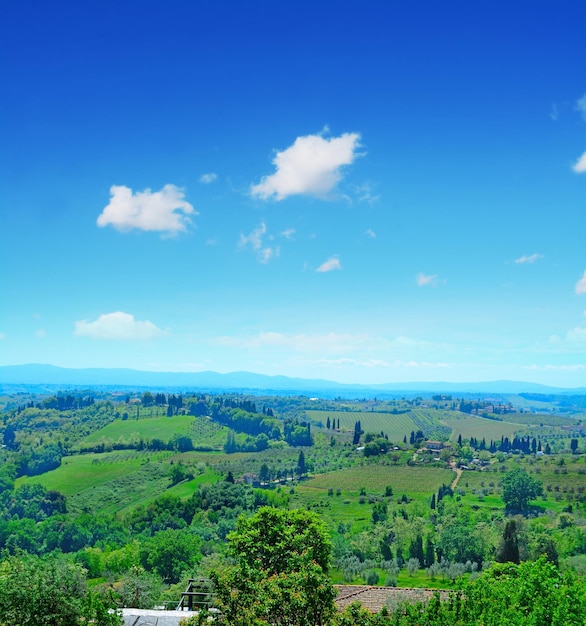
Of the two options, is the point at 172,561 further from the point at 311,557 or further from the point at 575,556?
the point at 575,556

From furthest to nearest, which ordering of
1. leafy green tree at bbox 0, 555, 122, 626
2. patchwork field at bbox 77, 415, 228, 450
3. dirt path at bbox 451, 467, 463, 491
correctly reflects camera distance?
patchwork field at bbox 77, 415, 228, 450, dirt path at bbox 451, 467, 463, 491, leafy green tree at bbox 0, 555, 122, 626

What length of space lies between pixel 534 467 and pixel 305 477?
52133mm

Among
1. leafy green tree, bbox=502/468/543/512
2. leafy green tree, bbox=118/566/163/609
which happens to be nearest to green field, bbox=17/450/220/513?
leafy green tree, bbox=502/468/543/512

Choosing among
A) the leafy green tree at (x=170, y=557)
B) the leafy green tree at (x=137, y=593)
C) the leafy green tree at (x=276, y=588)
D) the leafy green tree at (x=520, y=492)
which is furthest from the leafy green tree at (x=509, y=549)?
the leafy green tree at (x=520, y=492)

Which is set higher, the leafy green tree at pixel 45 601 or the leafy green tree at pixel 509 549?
the leafy green tree at pixel 45 601

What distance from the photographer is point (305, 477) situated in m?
130

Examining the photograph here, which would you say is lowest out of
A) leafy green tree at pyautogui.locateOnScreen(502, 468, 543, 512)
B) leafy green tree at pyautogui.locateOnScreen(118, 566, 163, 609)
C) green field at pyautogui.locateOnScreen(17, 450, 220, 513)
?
green field at pyautogui.locateOnScreen(17, 450, 220, 513)

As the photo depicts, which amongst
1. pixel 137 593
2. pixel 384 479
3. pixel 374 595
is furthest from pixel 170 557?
pixel 384 479

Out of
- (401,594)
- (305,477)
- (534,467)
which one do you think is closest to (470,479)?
(534,467)

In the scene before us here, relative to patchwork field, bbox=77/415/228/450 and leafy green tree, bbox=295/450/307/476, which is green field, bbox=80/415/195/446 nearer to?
patchwork field, bbox=77/415/228/450

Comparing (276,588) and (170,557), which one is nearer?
(276,588)

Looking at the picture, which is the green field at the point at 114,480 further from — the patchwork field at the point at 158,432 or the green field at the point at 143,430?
the green field at the point at 143,430

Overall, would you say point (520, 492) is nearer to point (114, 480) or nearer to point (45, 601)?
point (114, 480)

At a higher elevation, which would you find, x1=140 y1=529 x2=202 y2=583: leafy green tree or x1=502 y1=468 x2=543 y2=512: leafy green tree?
x1=502 y1=468 x2=543 y2=512: leafy green tree
